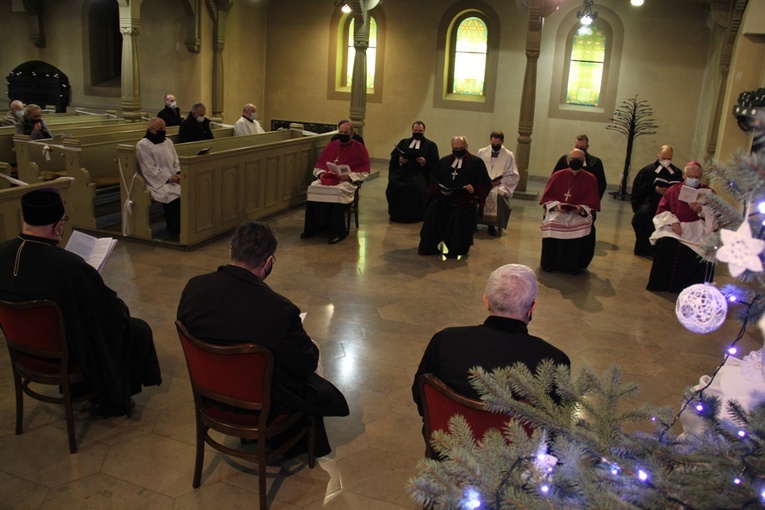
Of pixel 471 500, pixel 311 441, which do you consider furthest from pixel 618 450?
pixel 311 441

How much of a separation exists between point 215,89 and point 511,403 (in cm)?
1511

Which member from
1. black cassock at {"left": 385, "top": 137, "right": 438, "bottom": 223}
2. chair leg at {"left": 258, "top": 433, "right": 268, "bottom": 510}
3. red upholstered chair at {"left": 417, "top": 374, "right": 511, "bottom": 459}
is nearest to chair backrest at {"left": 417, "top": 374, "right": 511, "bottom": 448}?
red upholstered chair at {"left": 417, "top": 374, "right": 511, "bottom": 459}

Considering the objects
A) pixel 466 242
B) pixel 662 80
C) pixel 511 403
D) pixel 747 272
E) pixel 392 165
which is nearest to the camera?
pixel 747 272

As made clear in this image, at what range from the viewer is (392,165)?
36.3 feet

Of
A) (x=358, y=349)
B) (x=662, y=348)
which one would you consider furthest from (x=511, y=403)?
(x=662, y=348)

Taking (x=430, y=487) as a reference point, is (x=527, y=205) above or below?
below

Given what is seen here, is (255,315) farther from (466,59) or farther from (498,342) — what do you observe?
(466,59)

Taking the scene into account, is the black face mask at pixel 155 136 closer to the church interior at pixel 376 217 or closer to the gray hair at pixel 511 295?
the church interior at pixel 376 217

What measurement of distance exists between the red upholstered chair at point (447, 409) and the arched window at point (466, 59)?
13.5m

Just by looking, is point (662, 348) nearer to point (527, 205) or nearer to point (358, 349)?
point (358, 349)

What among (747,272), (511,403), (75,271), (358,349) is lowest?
(358,349)

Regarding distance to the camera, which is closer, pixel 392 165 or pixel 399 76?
pixel 392 165

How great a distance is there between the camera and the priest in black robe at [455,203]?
343 inches

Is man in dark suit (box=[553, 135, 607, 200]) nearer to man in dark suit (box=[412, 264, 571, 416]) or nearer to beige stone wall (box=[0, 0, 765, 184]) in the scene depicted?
beige stone wall (box=[0, 0, 765, 184])
